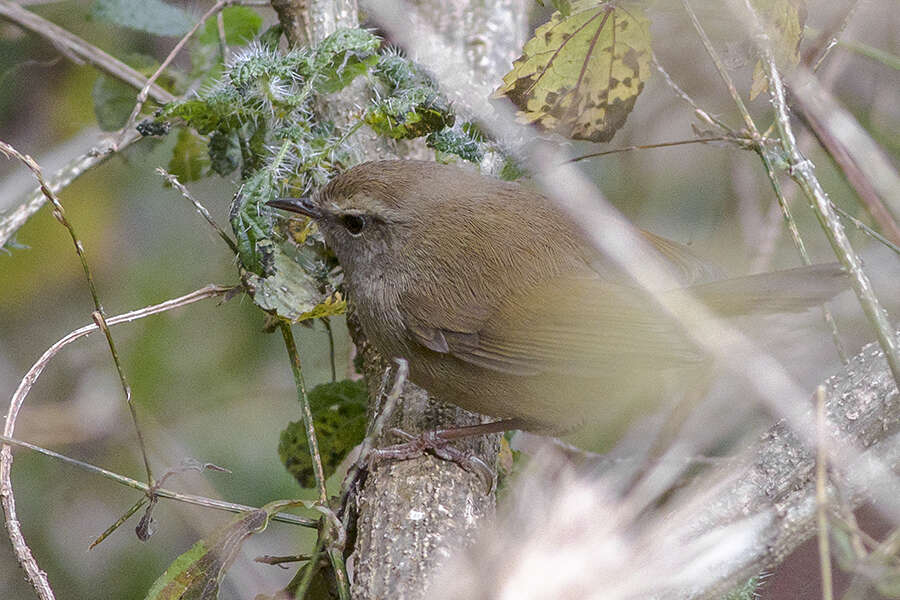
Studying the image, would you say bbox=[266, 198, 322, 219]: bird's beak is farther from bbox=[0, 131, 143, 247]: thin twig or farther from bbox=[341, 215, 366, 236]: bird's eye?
bbox=[0, 131, 143, 247]: thin twig

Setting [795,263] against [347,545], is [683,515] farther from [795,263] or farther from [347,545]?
[795,263]

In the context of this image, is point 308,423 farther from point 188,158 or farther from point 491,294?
point 188,158

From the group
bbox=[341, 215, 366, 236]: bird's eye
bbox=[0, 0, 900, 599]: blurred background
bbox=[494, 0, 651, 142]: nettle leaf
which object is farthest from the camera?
bbox=[0, 0, 900, 599]: blurred background

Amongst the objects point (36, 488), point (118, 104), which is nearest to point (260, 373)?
point (36, 488)

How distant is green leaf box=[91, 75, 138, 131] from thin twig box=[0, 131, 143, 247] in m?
0.25

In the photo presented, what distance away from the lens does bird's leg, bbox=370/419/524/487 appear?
2.65m

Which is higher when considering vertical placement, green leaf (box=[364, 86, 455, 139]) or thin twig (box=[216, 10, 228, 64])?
thin twig (box=[216, 10, 228, 64])

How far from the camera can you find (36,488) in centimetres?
378

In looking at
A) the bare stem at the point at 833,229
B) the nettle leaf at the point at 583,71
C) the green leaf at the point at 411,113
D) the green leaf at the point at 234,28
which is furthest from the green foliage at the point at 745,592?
the green leaf at the point at 234,28

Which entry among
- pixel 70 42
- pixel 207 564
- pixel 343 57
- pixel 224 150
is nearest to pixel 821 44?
pixel 343 57

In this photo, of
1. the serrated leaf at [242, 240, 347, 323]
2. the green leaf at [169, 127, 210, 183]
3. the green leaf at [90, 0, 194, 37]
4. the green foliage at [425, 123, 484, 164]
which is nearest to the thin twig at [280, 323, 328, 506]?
the serrated leaf at [242, 240, 347, 323]

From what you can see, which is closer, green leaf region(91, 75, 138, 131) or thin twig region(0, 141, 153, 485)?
thin twig region(0, 141, 153, 485)

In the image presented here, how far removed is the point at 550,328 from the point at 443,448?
19.6 inches

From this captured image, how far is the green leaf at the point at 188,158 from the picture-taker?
11.6 ft
